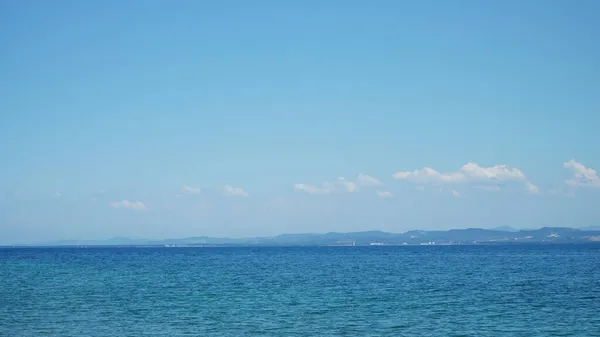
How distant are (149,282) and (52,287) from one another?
31.3 ft

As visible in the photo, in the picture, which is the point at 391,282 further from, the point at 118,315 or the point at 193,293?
the point at 118,315

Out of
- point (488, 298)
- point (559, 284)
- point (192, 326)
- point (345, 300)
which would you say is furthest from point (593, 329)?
point (559, 284)

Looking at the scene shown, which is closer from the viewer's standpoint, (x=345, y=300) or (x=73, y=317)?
(x=73, y=317)

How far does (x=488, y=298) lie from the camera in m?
45.9

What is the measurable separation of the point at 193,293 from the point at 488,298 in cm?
2272

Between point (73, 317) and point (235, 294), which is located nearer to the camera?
point (73, 317)

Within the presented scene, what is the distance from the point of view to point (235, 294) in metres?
49.8

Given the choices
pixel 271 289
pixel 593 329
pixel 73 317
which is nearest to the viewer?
pixel 593 329

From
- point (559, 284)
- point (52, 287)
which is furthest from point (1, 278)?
point (559, 284)

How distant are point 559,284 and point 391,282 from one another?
1492 centimetres

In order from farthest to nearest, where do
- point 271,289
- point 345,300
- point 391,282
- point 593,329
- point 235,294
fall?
point 391,282 → point 271,289 → point 235,294 → point 345,300 → point 593,329

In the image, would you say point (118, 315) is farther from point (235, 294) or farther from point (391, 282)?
point (391, 282)

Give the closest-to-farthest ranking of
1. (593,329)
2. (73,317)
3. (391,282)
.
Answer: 1. (593,329)
2. (73,317)
3. (391,282)

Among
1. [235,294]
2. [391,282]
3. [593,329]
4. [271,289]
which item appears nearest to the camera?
[593,329]
